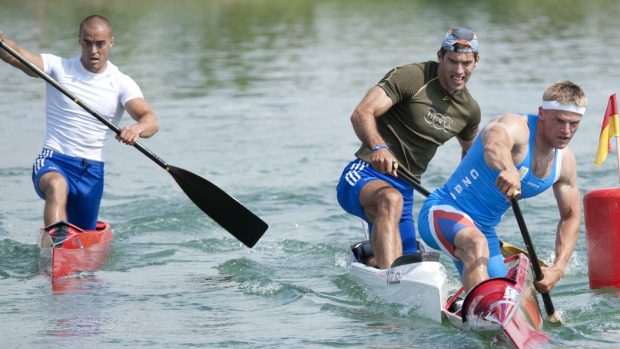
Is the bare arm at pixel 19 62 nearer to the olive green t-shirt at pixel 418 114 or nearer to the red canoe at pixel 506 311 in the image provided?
the olive green t-shirt at pixel 418 114

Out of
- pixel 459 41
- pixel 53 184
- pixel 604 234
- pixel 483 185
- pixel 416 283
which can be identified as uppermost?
pixel 459 41

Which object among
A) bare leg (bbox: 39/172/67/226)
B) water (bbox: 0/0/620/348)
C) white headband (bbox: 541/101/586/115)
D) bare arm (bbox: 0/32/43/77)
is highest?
bare arm (bbox: 0/32/43/77)

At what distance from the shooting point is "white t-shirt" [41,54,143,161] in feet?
35.1

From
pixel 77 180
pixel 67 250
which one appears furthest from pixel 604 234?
pixel 77 180

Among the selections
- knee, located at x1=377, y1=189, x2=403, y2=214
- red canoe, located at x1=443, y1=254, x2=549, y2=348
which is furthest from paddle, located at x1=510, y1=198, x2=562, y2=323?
knee, located at x1=377, y1=189, x2=403, y2=214

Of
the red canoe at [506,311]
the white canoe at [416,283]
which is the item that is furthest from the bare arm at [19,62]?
the red canoe at [506,311]

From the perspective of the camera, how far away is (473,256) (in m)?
8.07

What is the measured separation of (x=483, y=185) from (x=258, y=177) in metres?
7.87

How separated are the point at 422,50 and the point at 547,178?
21.0 metres

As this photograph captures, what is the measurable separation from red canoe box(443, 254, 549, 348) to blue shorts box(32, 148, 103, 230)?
4.12m

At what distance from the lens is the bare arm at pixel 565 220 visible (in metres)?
8.31

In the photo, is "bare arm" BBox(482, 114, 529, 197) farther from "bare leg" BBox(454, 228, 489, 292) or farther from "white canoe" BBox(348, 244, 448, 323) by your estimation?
"white canoe" BBox(348, 244, 448, 323)

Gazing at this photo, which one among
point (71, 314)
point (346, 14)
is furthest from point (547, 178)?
point (346, 14)

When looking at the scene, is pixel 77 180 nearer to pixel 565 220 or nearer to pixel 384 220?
pixel 384 220
